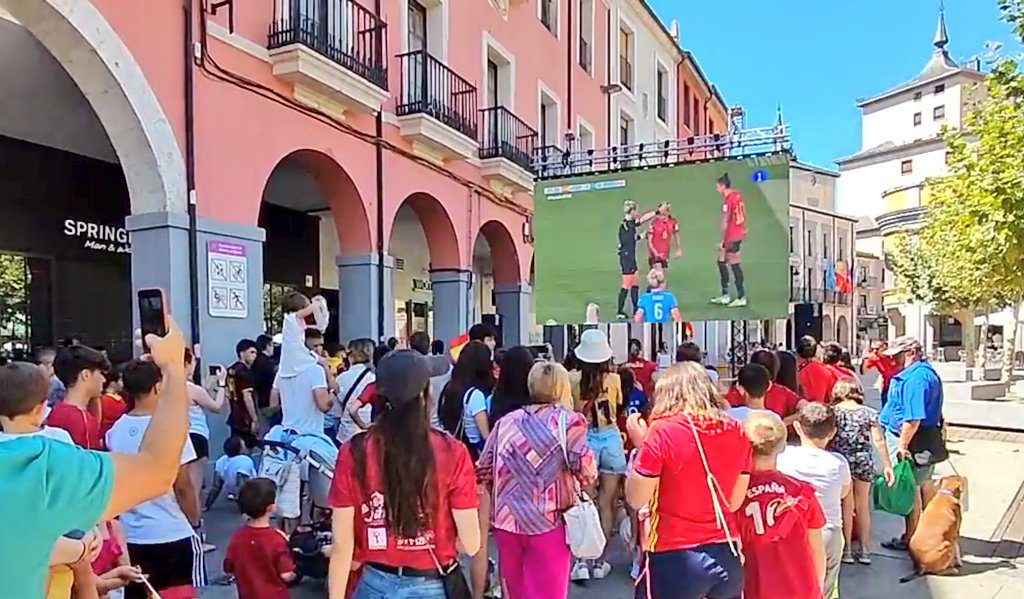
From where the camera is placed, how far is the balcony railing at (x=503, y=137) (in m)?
14.8

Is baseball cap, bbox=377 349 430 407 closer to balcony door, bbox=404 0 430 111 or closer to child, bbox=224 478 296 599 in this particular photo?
child, bbox=224 478 296 599

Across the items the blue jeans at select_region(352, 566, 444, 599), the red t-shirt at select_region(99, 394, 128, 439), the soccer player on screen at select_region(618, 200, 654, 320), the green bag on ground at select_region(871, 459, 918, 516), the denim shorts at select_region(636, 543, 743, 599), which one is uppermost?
the soccer player on screen at select_region(618, 200, 654, 320)

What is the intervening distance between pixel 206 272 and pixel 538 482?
231 inches

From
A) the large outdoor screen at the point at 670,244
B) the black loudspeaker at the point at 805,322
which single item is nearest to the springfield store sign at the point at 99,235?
the large outdoor screen at the point at 670,244

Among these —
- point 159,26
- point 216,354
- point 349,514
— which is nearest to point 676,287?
point 216,354

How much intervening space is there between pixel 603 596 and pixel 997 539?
383 cm

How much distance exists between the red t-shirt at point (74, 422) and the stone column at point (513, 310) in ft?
41.6

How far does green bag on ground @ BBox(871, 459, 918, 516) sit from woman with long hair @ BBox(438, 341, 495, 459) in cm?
313

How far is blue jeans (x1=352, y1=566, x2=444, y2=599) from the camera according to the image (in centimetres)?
264

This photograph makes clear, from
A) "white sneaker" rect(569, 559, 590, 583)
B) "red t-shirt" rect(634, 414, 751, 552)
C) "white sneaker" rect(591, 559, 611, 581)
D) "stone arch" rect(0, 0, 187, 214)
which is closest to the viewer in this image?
"red t-shirt" rect(634, 414, 751, 552)

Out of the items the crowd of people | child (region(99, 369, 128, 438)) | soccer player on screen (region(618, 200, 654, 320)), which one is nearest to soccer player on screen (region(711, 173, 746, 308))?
soccer player on screen (region(618, 200, 654, 320))

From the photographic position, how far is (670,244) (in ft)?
29.2

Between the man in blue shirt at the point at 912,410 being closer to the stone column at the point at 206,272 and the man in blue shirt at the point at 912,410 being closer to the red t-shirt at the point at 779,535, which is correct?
the red t-shirt at the point at 779,535

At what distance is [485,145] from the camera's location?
1488cm
